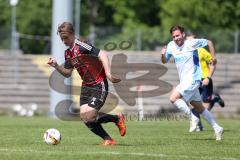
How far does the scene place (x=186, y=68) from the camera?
13.6 meters

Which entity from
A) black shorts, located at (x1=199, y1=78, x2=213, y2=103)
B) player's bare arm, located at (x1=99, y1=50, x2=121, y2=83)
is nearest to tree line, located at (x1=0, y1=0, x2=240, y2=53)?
black shorts, located at (x1=199, y1=78, x2=213, y2=103)

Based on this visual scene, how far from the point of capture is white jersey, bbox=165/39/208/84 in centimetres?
1359

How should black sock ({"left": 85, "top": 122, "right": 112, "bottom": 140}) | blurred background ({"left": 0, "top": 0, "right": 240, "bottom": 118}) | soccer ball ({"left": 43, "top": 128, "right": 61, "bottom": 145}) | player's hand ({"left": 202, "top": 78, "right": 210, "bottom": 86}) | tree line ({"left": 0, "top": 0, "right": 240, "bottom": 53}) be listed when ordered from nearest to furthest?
black sock ({"left": 85, "top": 122, "right": 112, "bottom": 140}) < soccer ball ({"left": 43, "top": 128, "right": 61, "bottom": 145}) < player's hand ({"left": 202, "top": 78, "right": 210, "bottom": 86}) < blurred background ({"left": 0, "top": 0, "right": 240, "bottom": 118}) < tree line ({"left": 0, "top": 0, "right": 240, "bottom": 53})

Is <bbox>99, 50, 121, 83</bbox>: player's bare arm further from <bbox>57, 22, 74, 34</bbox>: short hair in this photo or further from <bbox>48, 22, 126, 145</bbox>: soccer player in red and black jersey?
<bbox>57, 22, 74, 34</bbox>: short hair

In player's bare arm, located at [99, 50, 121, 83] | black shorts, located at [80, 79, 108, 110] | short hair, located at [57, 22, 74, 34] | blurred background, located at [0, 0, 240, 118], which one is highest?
short hair, located at [57, 22, 74, 34]

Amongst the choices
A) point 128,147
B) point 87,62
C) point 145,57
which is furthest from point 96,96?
point 145,57

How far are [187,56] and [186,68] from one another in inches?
8.4

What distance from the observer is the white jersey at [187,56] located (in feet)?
44.6

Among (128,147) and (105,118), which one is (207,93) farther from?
(128,147)

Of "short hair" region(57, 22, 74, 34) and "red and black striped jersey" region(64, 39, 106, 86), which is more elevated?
"short hair" region(57, 22, 74, 34)

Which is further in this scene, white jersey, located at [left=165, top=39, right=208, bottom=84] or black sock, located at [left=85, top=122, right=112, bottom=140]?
white jersey, located at [left=165, top=39, right=208, bottom=84]

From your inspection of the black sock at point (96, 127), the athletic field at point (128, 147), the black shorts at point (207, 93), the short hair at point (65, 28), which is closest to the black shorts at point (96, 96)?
the black sock at point (96, 127)

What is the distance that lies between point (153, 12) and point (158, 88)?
21.6 metres

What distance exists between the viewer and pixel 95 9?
2012 inches
